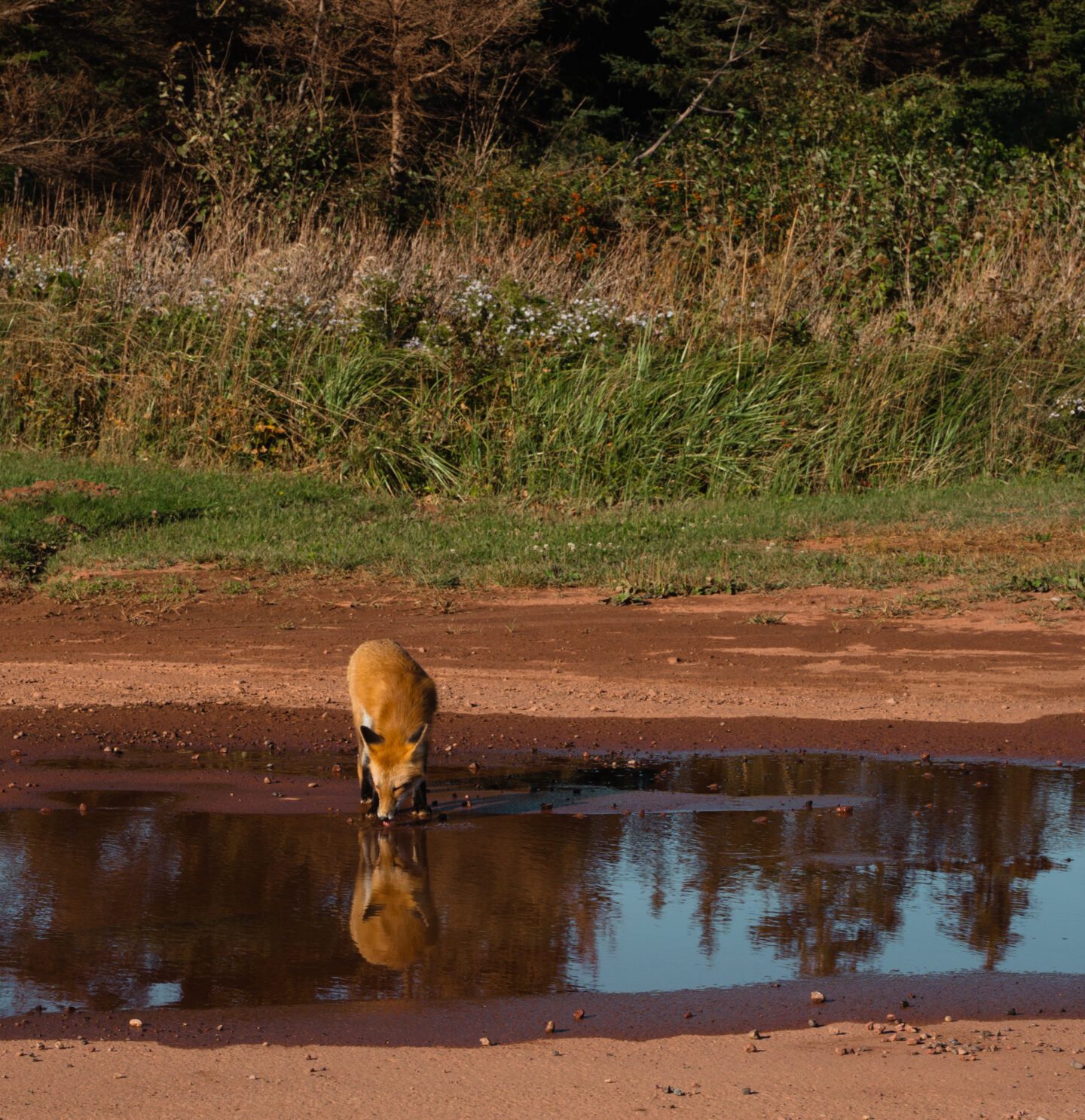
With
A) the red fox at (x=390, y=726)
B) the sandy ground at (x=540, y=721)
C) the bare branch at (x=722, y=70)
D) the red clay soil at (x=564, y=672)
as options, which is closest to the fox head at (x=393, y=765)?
the red fox at (x=390, y=726)

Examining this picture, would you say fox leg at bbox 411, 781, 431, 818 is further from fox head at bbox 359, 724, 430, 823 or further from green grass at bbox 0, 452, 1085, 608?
green grass at bbox 0, 452, 1085, 608

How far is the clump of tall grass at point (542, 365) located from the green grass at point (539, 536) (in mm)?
777

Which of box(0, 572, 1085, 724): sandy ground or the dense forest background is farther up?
the dense forest background

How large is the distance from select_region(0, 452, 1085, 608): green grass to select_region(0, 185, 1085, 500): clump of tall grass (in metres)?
0.78

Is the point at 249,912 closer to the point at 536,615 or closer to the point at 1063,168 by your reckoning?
the point at 536,615

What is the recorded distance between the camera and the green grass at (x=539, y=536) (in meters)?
12.0

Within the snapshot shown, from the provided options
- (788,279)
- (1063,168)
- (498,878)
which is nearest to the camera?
(498,878)

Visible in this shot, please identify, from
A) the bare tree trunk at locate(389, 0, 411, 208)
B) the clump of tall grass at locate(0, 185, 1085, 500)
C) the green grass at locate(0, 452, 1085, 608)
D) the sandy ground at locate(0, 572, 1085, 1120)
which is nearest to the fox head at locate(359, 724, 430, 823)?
the sandy ground at locate(0, 572, 1085, 1120)

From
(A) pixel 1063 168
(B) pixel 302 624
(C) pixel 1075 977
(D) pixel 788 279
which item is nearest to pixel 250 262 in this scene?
(D) pixel 788 279

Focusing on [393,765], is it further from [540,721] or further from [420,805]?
[540,721]

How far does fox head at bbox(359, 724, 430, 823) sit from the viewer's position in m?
6.43

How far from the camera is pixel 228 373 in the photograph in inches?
672

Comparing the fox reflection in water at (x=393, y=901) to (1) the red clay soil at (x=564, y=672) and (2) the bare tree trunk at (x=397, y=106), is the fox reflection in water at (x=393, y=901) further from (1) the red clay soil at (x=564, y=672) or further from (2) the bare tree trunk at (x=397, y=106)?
(2) the bare tree trunk at (x=397, y=106)

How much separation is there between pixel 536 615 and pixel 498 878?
5075mm
